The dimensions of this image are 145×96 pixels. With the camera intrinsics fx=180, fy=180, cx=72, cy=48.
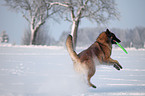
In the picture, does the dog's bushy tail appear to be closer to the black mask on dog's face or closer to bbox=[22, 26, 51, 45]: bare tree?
the black mask on dog's face

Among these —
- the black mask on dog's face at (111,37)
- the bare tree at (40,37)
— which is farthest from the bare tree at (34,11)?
the black mask on dog's face at (111,37)

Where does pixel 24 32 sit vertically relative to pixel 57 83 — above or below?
below

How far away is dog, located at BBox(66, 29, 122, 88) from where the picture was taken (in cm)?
343

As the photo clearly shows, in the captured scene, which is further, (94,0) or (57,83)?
(94,0)

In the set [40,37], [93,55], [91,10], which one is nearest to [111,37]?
[93,55]

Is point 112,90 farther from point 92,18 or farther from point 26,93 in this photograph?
point 92,18

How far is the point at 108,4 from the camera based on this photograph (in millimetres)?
19438

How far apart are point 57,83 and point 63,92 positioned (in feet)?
1.88

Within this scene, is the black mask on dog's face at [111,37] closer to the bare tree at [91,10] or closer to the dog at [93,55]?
the dog at [93,55]

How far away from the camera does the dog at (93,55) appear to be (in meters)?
3.43

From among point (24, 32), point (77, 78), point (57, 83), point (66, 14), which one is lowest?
point (24, 32)

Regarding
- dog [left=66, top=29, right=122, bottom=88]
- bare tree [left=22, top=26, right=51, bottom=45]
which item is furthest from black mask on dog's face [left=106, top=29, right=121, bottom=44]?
bare tree [left=22, top=26, right=51, bottom=45]

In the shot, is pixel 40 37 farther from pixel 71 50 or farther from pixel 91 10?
pixel 71 50

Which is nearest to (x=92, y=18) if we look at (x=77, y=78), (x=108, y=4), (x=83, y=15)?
(x=83, y=15)
